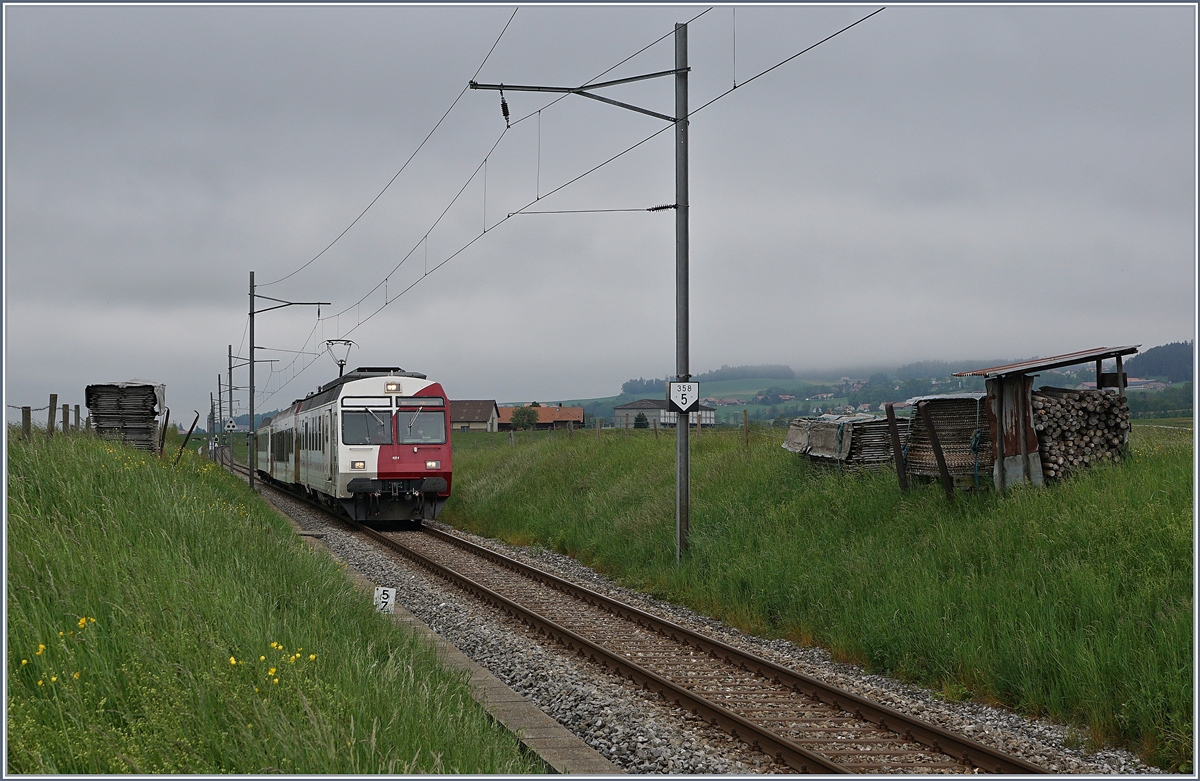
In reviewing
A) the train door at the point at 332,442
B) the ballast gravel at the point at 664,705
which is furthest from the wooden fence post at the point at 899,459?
the train door at the point at 332,442

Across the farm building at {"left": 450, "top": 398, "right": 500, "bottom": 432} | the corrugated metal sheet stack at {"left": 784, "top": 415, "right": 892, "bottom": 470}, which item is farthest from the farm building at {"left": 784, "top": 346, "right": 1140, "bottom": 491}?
the farm building at {"left": 450, "top": 398, "right": 500, "bottom": 432}

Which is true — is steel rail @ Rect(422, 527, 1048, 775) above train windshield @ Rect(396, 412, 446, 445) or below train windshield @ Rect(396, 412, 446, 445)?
below

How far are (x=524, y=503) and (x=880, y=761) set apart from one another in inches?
697

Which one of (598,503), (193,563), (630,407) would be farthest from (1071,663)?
(630,407)

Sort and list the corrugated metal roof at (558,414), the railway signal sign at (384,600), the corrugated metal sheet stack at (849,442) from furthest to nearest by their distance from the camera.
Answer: the corrugated metal roof at (558,414) → the corrugated metal sheet stack at (849,442) → the railway signal sign at (384,600)

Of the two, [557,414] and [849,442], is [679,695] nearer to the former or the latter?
[849,442]

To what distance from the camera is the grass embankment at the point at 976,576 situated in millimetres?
7508

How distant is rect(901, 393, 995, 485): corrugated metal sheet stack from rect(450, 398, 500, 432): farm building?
116 m

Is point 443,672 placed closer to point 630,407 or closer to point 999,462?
point 999,462

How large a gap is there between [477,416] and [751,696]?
12599 centimetres

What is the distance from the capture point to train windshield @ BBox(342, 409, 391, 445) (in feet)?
75.2

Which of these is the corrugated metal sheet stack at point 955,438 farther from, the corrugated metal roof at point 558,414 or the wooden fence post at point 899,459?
the corrugated metal roof at point 558,414

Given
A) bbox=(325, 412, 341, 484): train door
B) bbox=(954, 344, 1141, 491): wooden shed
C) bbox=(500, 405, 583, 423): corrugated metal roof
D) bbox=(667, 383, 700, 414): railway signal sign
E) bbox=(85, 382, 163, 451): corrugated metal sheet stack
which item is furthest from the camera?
bbox=(500, 405, 583, 423): corrugated metal roof

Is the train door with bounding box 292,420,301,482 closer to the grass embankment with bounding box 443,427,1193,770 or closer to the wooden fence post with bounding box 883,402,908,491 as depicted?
the grass embankment with bounding box 443,427,1193,770
